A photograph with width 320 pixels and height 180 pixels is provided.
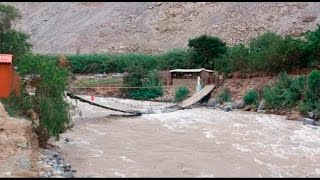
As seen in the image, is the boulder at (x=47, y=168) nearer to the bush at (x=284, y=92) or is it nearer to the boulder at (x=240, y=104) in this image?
the bush at (x=284, y=92)

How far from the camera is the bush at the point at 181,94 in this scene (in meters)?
24.2

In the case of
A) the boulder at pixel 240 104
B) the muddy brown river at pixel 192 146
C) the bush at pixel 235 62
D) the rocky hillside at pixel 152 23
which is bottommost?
the muddy brown river at pixel 192 146

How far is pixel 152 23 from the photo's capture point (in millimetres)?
43344

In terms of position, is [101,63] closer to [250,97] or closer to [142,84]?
[142,84]

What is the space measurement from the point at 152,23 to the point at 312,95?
25924mm

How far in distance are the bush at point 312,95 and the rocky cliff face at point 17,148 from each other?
36.3 ft

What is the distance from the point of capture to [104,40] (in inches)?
1646

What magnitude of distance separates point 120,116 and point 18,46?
539cm

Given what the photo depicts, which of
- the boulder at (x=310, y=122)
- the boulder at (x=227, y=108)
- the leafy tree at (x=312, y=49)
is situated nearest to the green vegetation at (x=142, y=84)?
the boulder at (x=227, y=108)

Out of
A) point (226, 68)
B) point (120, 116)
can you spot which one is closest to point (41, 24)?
point (226, 68)

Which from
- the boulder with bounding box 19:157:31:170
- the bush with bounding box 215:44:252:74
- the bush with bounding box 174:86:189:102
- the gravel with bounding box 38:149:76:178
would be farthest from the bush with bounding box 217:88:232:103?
the boulder with bounding box 19:157:31:170

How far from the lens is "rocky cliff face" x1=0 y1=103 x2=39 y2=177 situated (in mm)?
8492

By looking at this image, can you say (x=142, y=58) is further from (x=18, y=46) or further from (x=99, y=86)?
(x=18, y=46)

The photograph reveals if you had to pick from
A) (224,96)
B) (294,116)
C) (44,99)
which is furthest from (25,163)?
(224,96)
